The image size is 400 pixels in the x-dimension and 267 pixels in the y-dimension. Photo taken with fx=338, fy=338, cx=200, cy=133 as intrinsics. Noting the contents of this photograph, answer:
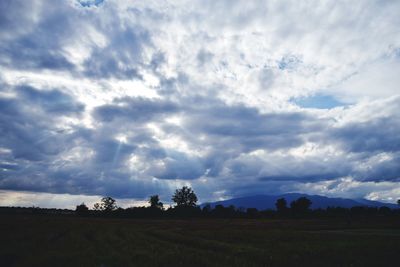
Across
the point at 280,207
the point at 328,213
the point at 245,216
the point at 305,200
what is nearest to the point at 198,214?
the point at 245,216

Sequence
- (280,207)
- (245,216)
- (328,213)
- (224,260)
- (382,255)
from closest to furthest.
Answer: (224,260) → (382,255) → (328,213) → (245,216) → (280,207)

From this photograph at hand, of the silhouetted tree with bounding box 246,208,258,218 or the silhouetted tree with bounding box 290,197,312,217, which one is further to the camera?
the silhouetted tree with bounding box 290,197,312,217

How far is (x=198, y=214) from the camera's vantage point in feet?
655

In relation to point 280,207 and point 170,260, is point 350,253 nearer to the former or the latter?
point 170,260

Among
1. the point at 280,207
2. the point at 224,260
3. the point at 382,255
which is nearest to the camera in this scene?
the point at 224,260

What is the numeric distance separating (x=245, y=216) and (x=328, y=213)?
1692 inches

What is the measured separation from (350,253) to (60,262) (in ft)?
81.1

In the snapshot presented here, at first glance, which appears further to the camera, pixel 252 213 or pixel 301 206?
pixel 301 206

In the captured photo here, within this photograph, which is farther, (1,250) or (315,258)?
(1,250)

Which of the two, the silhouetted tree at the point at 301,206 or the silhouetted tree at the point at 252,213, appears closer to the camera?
the silhouetted tree at the point at 252,213

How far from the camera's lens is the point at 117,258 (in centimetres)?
2866

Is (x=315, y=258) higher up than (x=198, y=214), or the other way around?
(x=198, y=214)

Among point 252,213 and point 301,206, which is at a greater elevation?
point 301,206

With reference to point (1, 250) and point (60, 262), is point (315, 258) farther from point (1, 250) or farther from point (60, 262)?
point (1, 250)
